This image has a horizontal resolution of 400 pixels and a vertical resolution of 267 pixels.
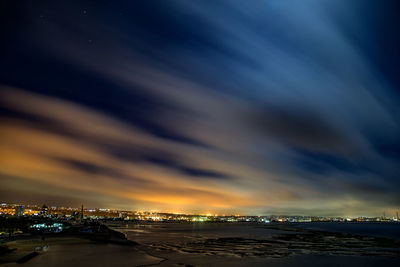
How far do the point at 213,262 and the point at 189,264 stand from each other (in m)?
3.47

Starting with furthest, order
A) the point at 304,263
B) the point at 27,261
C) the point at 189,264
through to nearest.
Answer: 1. the point at 304,263
2. the point at 189,264
3. the point at 27,261

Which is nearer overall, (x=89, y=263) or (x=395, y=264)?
(x=89, y=263)

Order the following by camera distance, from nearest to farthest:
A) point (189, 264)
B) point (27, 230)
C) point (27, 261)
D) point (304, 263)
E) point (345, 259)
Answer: point (27, 261) → point (189, 264) → point (304, 263) → point (345, 259) → point (27, 230)

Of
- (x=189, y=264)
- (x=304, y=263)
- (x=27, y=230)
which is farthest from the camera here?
(x=27, y=230)

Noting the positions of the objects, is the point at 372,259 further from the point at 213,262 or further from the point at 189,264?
the point at 189,264

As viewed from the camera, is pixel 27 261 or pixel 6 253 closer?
pixel 27 261

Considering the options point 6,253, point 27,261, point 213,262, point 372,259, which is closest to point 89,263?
point 27,261

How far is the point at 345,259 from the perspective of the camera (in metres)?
37.0

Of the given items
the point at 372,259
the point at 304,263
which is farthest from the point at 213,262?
the point at 372,259

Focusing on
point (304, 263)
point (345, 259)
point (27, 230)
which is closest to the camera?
point (304, 263)

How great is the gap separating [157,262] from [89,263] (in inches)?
302

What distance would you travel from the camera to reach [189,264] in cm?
3058

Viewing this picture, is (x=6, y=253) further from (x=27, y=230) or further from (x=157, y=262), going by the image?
(x=27, y=230)

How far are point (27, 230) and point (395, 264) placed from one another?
78352 millimetres
